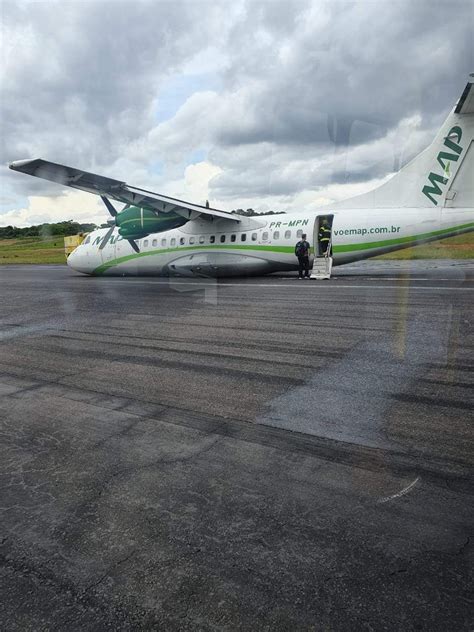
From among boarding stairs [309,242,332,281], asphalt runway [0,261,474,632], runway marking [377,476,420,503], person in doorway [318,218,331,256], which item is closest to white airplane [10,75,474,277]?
person in doorway [318,218,331,256]

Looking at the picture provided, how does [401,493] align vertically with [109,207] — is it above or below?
below

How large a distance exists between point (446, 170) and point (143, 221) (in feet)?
45.0

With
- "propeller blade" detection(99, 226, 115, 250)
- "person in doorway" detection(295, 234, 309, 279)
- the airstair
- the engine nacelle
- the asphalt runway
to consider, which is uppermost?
the engine nacelle

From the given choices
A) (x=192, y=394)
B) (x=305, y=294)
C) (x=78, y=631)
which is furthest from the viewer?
(x=305, y=294)

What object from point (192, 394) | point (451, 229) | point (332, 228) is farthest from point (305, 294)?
point (192, 394)

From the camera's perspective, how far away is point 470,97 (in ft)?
55.3

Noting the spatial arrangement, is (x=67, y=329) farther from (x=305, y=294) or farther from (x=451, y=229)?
(x=451, y=229)

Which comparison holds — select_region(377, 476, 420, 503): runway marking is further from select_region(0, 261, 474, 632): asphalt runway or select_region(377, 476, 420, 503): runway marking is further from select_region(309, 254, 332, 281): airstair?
select_region(309, 254, 332, 281): airstair

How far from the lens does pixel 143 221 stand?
74.3 feet

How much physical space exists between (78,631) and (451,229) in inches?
736

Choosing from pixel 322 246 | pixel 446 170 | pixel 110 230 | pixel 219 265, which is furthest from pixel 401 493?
pixel 110 230

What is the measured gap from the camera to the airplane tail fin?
17844 millimetres

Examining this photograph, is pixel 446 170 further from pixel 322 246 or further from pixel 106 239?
pixel 106 239

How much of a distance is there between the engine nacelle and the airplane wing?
41cm
